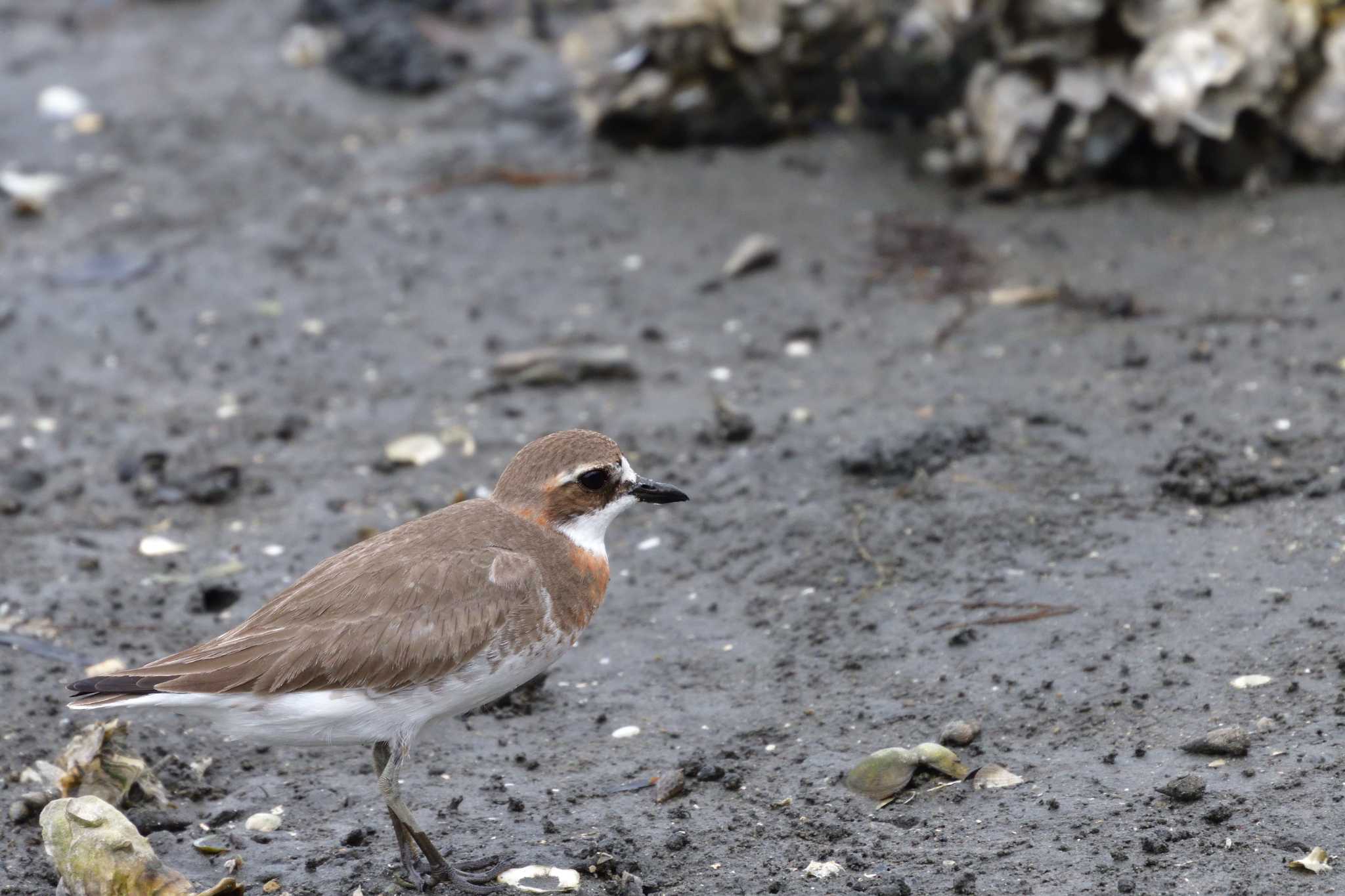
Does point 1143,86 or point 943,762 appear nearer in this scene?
point 943,762

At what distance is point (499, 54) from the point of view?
11680 mm

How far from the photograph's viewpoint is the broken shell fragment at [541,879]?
455 centimetres

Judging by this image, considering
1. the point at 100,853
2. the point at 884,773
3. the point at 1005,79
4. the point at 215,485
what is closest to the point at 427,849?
the point at 100,853

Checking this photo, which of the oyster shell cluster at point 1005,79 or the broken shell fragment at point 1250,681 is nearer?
the broken shell fragment at point 1250,681

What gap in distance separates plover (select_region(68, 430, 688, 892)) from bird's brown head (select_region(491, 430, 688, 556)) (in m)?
0.10

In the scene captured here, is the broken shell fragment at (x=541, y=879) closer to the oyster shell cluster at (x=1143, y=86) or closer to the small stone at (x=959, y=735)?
the small stone at (x=959, y=735)

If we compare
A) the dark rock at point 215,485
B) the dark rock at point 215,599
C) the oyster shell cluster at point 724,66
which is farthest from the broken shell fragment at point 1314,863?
the oyster shell cluster at point 724,66

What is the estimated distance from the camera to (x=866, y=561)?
6121 mm

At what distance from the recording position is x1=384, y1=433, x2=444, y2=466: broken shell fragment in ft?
24.8

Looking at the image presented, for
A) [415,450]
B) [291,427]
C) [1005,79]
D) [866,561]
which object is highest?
[1005,79]

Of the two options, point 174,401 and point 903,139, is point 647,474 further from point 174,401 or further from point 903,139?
point 903,139

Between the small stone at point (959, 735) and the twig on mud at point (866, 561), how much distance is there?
1.00m

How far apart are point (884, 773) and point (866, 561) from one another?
1.43m

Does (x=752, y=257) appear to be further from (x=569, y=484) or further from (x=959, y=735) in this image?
(x=959, y=735)
